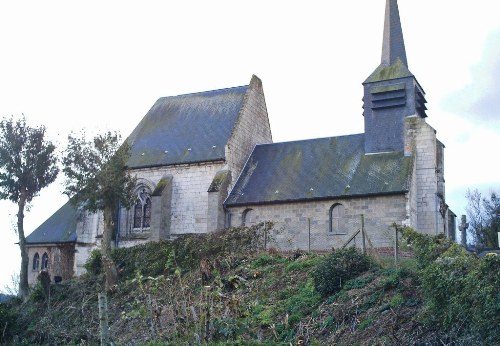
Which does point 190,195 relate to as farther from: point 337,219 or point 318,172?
point 337,219

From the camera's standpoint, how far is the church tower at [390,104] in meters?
29.5

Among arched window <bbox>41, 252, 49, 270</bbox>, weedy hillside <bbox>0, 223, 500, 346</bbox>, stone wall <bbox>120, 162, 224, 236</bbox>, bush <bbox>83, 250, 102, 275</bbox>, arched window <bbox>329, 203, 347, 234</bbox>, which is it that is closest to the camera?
weedy hillside <bbox>0, 223, 500, 346</bbox>

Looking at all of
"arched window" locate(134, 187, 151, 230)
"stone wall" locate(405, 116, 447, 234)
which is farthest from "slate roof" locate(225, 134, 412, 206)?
"arched window" locate(134, 187, 151, 230)

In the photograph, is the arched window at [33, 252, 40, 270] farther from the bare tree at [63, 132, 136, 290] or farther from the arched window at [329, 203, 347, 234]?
the arched window at [329, 203, 347, 234]

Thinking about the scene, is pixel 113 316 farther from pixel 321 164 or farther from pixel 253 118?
pixel 253 118

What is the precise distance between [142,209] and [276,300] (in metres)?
17.2

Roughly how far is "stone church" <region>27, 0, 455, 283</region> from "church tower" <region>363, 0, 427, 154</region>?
0.05 meters

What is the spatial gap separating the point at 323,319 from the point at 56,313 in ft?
37.4

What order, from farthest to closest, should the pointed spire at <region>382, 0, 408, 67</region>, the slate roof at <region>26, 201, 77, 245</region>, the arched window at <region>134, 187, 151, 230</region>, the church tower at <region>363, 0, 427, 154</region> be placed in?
1. the slate roof at <region>26, 201, 77, 245</region>
2. the arched window at <region>134, 187, 151, 230</region>
3. the pointed spire at <region>382, 0, 408, 67</region>
4. the church tower at <region>363, 0, 427, 154</region>

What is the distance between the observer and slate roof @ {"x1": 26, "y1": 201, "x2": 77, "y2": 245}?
118 feet

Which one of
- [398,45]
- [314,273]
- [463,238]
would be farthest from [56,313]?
[398,45]

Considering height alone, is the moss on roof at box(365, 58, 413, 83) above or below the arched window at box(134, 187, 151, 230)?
above

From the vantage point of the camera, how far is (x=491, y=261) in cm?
1109

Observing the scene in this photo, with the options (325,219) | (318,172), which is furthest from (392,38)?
(325,219)
